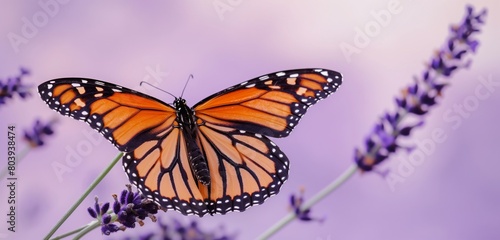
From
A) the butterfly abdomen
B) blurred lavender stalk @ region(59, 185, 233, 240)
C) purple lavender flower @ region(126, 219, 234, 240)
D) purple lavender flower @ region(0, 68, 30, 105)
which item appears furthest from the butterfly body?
purple lavender flower @ region(126, 219, 234, 240)

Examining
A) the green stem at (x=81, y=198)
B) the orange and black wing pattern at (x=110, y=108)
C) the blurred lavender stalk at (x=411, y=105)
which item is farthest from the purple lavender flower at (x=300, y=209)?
the orange and black wing pattern at (x=110, y=108)

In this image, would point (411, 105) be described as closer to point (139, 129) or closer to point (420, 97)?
point (420, 97)

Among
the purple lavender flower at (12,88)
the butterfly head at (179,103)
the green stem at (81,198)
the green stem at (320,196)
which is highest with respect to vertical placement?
the purple lavender flower at (12,88)

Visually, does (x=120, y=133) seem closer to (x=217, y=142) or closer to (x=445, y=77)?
(x=217, y=142)

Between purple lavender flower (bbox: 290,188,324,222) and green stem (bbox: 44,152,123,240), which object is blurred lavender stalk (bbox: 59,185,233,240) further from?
purple lavender flower (bbox: 290,188,324,222)

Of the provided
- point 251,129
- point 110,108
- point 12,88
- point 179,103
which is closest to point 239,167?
point 251,129

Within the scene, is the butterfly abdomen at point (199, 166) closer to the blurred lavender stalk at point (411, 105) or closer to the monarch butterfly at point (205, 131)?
the monarch butterfly at point (205, 131)

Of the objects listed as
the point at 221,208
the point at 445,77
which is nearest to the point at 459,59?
the point at 445,77
